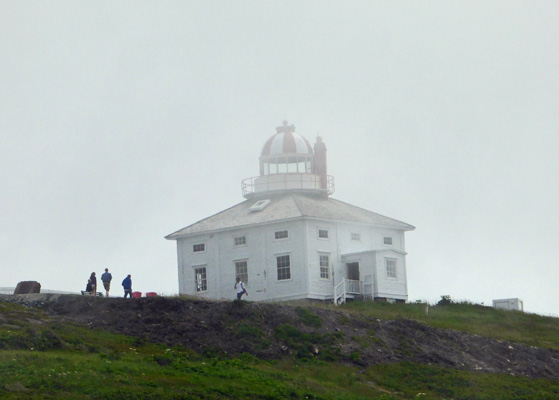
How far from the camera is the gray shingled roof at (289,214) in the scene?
2451 inches

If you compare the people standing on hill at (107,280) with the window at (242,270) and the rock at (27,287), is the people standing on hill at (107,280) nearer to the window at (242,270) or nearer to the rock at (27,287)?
the rock at (27,287)

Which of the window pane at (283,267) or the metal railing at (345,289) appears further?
the window pane at (283,267)

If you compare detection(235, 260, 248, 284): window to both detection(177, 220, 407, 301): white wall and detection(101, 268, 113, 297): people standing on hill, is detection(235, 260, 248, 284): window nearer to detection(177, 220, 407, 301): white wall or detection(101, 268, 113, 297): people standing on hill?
detection(177, 220, 407, 301): white wall

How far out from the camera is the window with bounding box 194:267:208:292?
6341 cm

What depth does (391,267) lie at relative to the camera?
206ft

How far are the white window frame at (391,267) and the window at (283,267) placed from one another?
5.21 m

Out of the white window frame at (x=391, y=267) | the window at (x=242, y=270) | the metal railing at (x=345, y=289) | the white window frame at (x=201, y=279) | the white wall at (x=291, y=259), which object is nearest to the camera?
the metal railing at (x=345, y=289)

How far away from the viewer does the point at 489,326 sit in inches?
2280

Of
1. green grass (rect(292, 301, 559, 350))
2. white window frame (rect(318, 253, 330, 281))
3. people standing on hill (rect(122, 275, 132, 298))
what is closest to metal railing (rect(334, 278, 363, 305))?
white window frame (rect(318, 253, 330, 281))

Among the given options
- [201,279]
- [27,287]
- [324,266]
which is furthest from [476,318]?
[27,287]

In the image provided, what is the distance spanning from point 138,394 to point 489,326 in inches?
967

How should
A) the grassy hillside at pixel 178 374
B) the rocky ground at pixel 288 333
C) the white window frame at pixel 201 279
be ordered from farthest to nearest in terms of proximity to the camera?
the white window frame at pixel 201 279 → the rocky ground at pixel 288 333 → the grassy hillside at pixel 178 374

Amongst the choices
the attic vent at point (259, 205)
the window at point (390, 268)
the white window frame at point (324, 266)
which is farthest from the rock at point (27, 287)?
the window at point (390, 268)

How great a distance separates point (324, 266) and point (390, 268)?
372 cm
